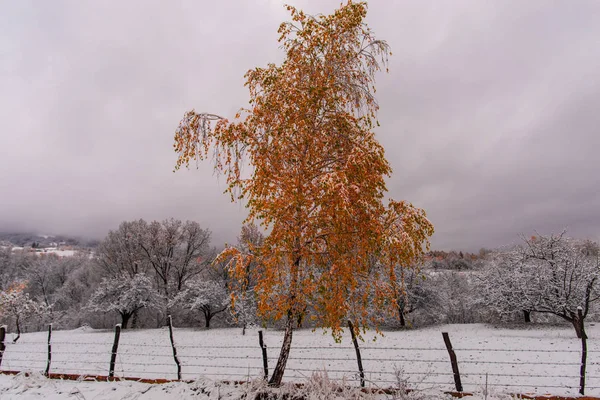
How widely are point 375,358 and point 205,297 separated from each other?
18.8 metres

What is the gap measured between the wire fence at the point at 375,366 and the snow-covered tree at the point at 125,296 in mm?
7378

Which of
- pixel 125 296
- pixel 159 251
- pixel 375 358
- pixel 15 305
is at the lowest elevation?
pixel 15 305

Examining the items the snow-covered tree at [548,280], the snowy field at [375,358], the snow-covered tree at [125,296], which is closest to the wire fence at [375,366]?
the snowy field at [375,358]

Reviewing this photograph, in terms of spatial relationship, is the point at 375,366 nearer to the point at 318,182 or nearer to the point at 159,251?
the point at 318,182

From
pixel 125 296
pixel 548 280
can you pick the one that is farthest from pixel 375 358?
pixel 125 296

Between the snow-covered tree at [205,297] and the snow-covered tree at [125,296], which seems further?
the snow-covered tree at [205,297]

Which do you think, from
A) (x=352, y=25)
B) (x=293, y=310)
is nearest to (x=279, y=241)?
(x=293, y=310)

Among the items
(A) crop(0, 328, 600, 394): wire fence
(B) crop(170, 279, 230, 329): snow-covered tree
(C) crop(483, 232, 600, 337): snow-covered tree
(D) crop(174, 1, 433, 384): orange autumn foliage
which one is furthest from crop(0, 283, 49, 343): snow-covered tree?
(C) crop(483, 232, 600, 337): snow-covered tree

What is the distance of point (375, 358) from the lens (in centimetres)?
1332

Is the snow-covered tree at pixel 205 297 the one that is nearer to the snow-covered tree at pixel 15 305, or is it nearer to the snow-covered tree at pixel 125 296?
the snow-covered tree at pixel 125 296

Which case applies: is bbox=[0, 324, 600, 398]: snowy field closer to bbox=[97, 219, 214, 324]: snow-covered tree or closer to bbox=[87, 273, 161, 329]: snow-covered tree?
bbox=[87, 273, 161, 329]: snow-covered tree

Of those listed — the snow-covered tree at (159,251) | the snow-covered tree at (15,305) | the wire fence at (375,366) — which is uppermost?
the snow-covered tree at (159,251)

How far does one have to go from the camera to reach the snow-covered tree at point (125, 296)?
26.8 metres

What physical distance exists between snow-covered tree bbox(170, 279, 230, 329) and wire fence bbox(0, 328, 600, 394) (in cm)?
793
